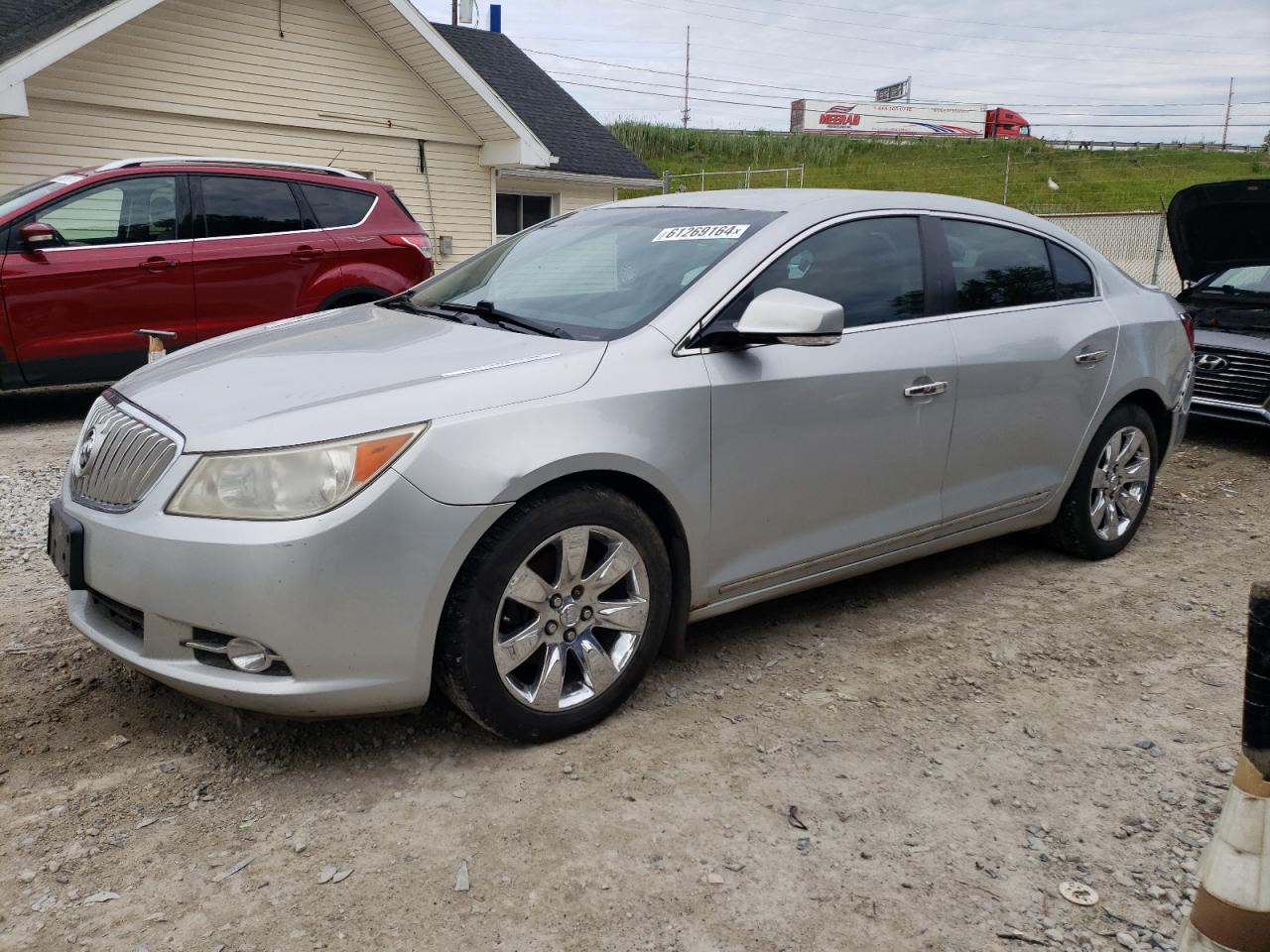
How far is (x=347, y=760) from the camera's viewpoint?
299 cm

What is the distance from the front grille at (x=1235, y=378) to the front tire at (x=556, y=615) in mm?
6427

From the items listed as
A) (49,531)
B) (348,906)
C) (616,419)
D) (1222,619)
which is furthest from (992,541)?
(49,531)

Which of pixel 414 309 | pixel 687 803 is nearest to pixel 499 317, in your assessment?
pixel 414 309

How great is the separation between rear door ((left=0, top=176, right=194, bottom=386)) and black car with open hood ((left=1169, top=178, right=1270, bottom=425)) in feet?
25.5

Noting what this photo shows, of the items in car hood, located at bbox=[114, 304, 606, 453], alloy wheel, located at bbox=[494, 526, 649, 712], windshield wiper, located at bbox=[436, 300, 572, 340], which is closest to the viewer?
car hood, located at bbox=[114, 304, 606, 453]

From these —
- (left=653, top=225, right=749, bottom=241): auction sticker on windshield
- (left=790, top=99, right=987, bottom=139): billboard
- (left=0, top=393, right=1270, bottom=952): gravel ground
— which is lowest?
(left=0, top=393, right=1270, bottom=952): gravel ground

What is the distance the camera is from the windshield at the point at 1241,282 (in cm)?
830

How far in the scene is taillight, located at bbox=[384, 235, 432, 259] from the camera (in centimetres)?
884

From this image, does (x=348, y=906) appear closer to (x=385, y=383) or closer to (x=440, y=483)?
(x=440, y=483)

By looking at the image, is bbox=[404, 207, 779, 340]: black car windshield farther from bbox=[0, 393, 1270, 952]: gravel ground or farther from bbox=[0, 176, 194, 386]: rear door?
bbox=[0, 176, 194, 386]: rear door

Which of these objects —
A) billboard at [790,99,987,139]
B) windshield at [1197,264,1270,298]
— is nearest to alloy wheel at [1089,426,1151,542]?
windshield at [1197,264,1270,298]

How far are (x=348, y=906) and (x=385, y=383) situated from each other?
1.32 meters

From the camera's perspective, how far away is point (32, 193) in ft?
24.2

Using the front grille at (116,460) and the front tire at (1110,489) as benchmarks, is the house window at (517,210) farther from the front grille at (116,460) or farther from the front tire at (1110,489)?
the front grille at (116,460)
